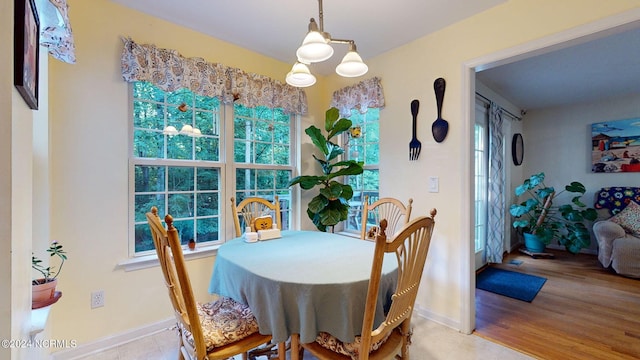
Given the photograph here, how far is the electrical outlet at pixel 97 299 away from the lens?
1983 millimetres

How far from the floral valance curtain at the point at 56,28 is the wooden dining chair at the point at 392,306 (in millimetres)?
1908

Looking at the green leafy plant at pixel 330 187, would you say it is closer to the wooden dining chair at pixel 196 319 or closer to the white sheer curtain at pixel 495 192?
the wooden dining chair at pixel 196 319

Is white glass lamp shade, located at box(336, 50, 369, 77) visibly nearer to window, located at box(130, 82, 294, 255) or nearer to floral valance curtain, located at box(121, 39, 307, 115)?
floral valance curtain, located at box(121, 39, 307, 115)

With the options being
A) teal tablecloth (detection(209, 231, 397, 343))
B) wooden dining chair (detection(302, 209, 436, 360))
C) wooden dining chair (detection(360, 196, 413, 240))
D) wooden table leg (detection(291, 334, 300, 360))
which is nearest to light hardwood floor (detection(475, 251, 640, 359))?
wooden dining chair (detection(360, 196, 413, 240))

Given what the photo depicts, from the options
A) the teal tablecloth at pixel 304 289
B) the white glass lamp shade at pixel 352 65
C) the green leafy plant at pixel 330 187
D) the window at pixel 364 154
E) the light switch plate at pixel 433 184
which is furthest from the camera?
the window at pixel 364 154

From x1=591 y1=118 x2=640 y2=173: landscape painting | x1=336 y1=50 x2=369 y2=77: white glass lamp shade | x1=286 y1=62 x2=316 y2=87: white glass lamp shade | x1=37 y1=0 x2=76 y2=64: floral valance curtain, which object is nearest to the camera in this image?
x1=37 y1=0 x2=76 y2=64: floral valance curtain

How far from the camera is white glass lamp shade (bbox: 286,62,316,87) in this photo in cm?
184

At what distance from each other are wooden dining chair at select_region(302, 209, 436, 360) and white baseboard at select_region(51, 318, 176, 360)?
5.19ft

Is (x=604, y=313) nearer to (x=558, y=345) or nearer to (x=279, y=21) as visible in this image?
(x=558, y=345)

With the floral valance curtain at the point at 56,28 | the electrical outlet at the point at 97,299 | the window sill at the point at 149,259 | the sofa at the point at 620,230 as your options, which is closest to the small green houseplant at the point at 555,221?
the sofa at the point at 620,230

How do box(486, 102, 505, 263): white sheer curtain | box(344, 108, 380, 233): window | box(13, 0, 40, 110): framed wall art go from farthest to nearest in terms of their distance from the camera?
box(486, 102, 505, 263): white sheer curtain
box(344, 108, 380, 233): window
box(13, 0, 40, 110): framed wall art

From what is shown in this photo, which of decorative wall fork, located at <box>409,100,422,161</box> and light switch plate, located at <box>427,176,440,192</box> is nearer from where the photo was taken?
light switch plate, located at <box>427,176,440,192</box>

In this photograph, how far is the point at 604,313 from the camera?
8.43ft

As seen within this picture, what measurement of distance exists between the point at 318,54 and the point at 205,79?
54.4 inches
